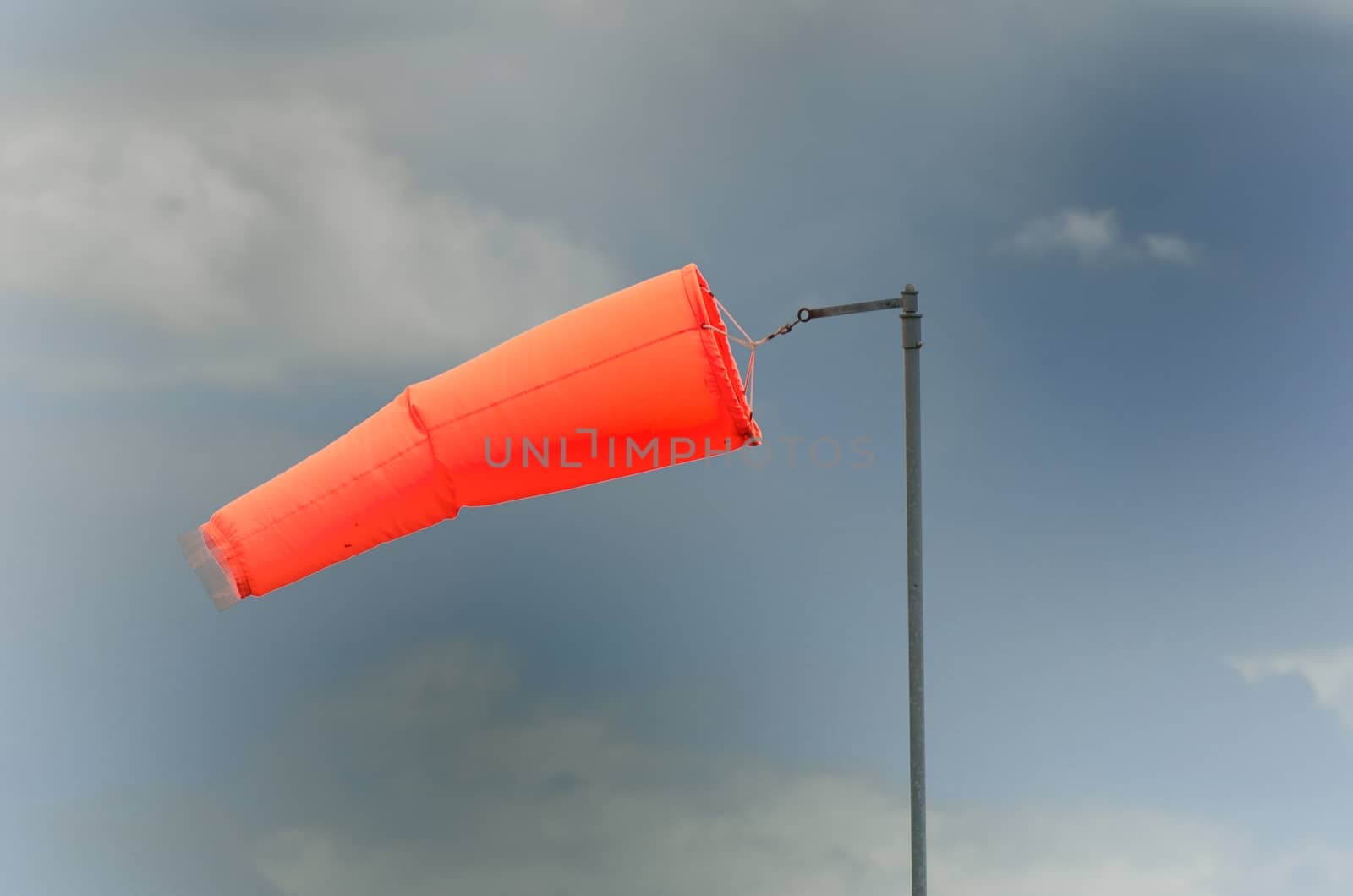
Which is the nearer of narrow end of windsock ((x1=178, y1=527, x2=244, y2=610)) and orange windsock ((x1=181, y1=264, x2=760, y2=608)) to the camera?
orange windsock ((x1=181, y1=264, x2=760, y2=608))

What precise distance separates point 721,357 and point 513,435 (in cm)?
74

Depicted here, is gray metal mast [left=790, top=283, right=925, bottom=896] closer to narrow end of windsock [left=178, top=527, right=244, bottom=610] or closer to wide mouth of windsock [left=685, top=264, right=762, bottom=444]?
wide mouth of windsock [left=685, top=264, right=762, bottom=444]

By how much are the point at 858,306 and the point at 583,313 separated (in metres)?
0.92

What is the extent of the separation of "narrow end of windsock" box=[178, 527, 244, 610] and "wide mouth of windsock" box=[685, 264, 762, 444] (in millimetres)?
1779

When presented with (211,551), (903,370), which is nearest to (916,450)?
(903,370)

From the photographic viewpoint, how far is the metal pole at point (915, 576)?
4477 mm

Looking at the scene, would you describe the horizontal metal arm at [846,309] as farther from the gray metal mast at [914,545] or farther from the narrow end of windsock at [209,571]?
the narrow end of windsock at [209,571]

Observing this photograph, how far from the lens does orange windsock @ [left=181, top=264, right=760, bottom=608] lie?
442 centimetres

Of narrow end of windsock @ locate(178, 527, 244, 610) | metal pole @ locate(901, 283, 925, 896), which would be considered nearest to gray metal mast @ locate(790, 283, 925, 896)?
metal pole @ locate(901, 283, 925, 896)

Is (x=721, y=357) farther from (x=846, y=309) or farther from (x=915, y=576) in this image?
(x=915, y=576)

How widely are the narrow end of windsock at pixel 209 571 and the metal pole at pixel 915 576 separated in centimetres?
227

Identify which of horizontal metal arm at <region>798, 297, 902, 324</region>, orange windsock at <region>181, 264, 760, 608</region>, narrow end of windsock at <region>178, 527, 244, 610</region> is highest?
horizontal metal arm at <region>798, 297, 902, 324</region>

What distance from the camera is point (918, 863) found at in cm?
455

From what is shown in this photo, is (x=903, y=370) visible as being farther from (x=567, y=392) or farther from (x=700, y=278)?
(x=567, y=392)
